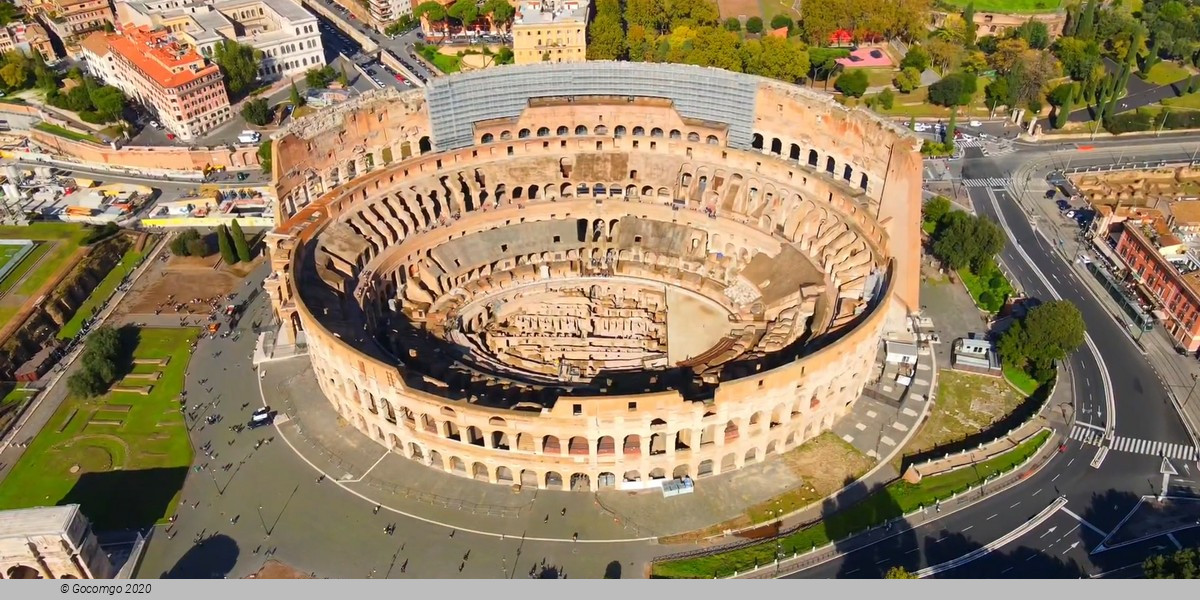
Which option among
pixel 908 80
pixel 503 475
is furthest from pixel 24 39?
pixel 908 80

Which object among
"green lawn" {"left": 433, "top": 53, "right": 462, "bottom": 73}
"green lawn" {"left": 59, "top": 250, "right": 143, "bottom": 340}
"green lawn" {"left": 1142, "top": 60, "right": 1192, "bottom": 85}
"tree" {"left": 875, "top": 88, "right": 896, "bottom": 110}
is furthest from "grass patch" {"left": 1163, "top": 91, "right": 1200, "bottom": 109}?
"green lawn" {"left": 59, "top": 250, "right": 143, "bottom": 340}

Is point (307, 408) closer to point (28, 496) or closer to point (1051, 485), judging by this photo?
point (28, 496)

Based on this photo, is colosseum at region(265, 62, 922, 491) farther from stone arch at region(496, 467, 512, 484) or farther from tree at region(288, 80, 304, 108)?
tree at region(288, 80, 304, 108)

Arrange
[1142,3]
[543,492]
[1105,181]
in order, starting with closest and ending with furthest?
1. [543,492]
2. [1105,181]
3. [1142,3]

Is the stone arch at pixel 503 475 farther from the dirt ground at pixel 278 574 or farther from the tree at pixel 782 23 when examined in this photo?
the tree at pixel 782 23

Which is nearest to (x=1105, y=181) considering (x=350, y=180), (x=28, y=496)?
(x=350, y=180)

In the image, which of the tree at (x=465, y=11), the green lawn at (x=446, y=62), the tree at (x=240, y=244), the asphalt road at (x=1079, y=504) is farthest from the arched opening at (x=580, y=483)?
the tree at (x=465, y=11)
